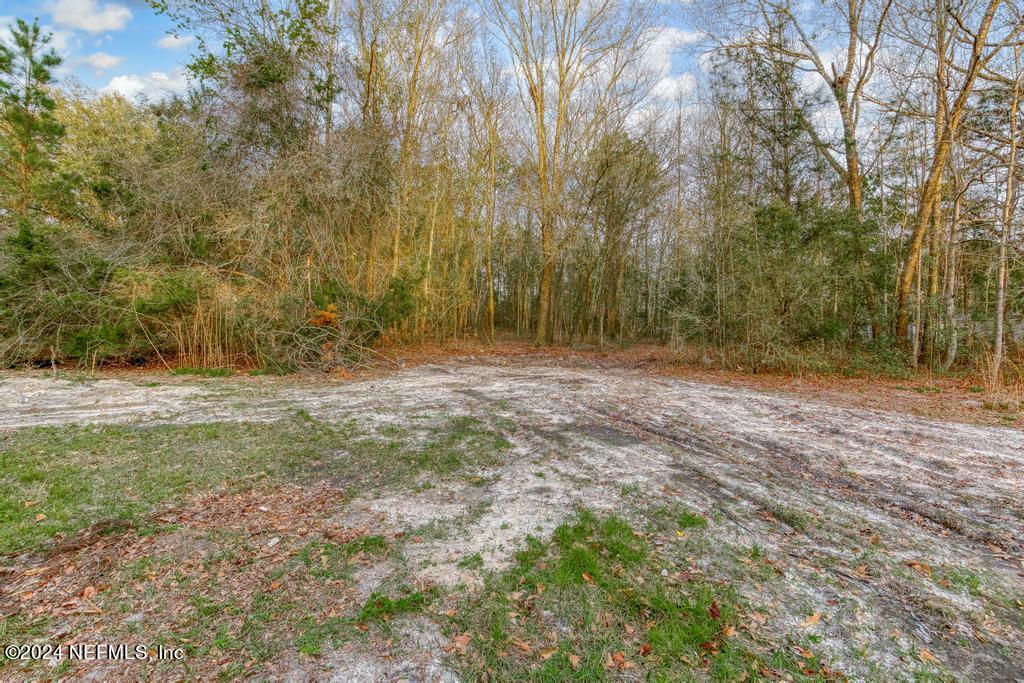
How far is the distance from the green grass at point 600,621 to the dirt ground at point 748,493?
0.18m

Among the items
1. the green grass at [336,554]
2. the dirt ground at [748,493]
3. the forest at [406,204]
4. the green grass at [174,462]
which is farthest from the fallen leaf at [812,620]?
the forest at [406,204]

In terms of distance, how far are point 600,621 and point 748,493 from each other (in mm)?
2117

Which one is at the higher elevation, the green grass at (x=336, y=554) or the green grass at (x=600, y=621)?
the green grass at (x=336, y=554)

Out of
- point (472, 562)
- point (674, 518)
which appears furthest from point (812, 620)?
point (472, 562)

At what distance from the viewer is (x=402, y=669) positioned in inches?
82.2

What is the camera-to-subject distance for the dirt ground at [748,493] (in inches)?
92.5

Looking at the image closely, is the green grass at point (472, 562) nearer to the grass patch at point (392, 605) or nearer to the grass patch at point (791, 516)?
the grass patch at point (392, 605)

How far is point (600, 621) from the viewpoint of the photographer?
2.41 m

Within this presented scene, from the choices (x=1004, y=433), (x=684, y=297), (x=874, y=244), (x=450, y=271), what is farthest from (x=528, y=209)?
(x=1004, y=433)

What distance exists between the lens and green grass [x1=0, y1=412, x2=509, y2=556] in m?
3.35

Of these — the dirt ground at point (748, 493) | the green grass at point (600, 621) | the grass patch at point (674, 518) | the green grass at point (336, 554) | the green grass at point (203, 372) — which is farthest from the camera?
the green grass at point (203, 372)

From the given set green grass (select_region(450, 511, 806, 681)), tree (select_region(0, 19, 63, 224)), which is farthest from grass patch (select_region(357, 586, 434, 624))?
tree (select_region(0, 19, 63, 224))

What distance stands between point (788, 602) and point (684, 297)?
1035 centimetres

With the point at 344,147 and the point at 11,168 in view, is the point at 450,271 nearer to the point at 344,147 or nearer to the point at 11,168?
the point at 344,147
